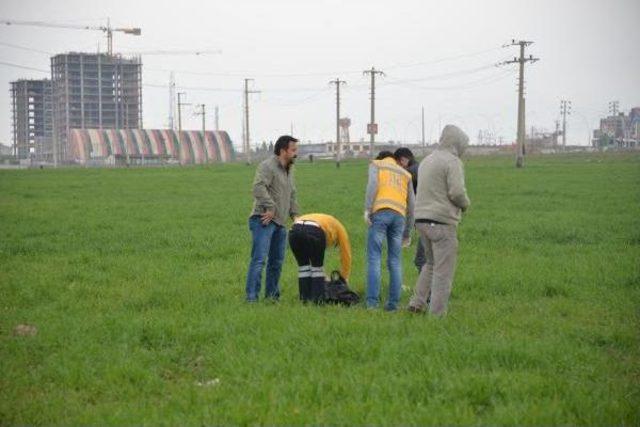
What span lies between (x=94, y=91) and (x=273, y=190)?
7480 inches

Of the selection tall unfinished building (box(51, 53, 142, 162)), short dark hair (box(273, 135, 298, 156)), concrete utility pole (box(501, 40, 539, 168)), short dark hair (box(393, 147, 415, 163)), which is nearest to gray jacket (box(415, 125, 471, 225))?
short dark hair (box(393, 147, 415, 163))

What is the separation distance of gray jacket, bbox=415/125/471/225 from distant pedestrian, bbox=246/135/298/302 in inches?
77.9

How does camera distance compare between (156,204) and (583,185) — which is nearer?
(156,204)

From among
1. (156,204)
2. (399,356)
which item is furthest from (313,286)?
(156,204)

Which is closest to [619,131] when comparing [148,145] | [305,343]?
[148,145]

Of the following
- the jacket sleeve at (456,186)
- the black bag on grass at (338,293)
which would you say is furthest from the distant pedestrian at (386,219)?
the jacket sleeve at (456,186)

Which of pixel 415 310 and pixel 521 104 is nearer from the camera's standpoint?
pixel 415 310

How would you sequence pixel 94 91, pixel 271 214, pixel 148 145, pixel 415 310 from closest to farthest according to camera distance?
pixel 415 310 < pixel 271 214 < pixel 148 145 < pixel 94 91

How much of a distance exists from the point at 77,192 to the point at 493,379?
3192 centimetres

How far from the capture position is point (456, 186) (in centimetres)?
840

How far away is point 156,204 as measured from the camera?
2761cm

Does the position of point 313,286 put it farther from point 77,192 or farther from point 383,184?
point 77,192

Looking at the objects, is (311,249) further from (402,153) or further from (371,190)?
(402,153)

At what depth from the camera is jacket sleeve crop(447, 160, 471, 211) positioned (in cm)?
840
